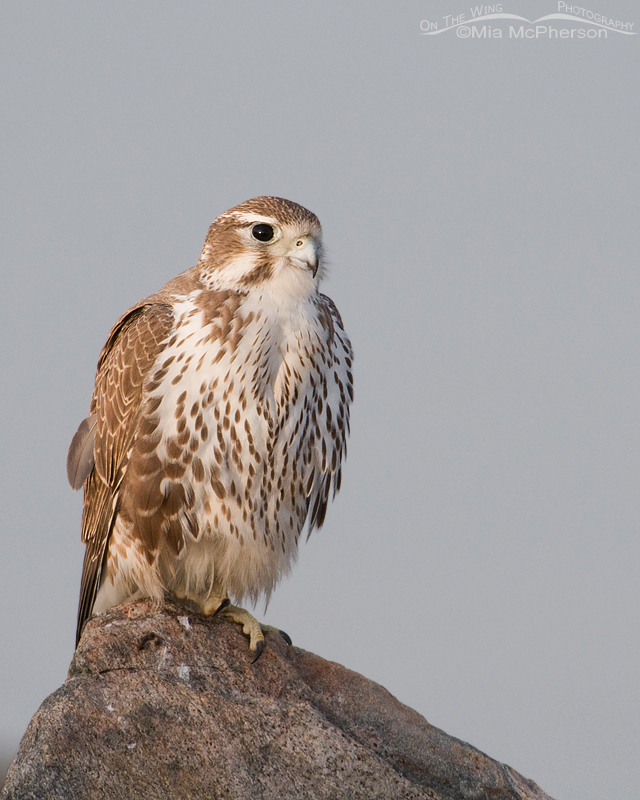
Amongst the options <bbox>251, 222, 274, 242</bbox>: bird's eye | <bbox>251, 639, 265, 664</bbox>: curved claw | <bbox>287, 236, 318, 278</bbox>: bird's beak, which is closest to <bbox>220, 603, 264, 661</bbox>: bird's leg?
<bbox>251, 639, 265, 664</bbox>: curved claw

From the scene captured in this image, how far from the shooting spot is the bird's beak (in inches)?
193

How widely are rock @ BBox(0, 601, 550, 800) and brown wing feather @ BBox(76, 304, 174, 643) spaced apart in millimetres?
411

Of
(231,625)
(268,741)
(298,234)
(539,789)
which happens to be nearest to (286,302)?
(298,234)

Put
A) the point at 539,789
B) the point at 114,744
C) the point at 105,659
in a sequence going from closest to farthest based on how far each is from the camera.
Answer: the point at 114,744
the point at 105,659
the point at 539,789

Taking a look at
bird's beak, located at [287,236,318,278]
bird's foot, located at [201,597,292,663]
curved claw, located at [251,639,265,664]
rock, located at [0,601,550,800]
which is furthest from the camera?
bird's foot, located at [201,597,292,663]

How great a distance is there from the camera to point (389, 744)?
193 inches

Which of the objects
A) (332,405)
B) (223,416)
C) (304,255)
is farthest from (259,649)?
(304,255)

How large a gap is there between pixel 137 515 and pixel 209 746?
1242 mm

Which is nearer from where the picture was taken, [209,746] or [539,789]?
[209,746]

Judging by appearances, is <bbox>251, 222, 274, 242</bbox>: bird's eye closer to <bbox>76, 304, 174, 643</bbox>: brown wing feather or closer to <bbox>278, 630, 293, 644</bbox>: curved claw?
<bbox>76, 304, 174, 643</bbox>: brown wing feather

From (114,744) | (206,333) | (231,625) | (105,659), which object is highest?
(206,333)

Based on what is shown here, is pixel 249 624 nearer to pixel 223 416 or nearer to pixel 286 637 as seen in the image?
pixel 286 637

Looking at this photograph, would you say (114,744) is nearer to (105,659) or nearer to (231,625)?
(105,659)

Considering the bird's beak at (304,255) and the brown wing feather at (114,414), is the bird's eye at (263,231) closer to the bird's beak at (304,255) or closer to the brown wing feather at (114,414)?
the bird's beak at (304,255)
